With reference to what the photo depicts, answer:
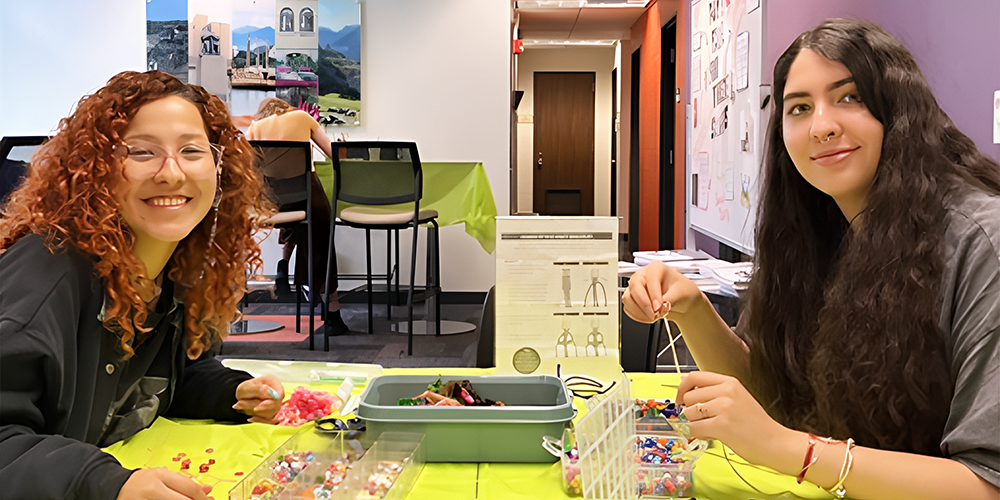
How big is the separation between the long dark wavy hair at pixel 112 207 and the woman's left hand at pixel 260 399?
104mm

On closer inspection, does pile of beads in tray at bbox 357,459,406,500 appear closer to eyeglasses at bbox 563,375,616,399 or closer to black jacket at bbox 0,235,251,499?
black jacket at bbox 0,235,251,499

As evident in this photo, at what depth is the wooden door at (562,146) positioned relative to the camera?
521 inches

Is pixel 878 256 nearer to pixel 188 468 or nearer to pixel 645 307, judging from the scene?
pixel 645 307

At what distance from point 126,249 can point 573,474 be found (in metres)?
0.66

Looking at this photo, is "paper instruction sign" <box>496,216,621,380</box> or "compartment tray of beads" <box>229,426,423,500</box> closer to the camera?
"compartment tray of beads" <box>229,426,423,500</box>

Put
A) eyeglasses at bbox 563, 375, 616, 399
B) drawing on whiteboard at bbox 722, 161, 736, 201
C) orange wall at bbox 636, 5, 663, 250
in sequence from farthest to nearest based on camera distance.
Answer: orange wall at bbox 636, 5, 663, 250, drawing on whiteboard at bbox 722, 161, 736, 201, eyeglasses at bbox 563, 375, 616, 399

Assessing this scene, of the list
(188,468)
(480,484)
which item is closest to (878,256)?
(480,484)

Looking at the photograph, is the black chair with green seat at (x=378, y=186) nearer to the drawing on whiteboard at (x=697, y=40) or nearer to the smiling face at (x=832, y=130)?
the drawing on whiteboard at (x=697, y=40)

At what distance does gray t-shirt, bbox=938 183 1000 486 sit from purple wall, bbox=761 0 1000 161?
0.59 m

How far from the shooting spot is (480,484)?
0.89 meters

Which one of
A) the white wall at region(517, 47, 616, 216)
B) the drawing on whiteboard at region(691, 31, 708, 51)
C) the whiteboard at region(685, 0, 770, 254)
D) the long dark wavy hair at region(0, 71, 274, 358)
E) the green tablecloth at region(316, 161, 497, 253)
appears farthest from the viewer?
the white wall at region(517, 47, 616, 216)

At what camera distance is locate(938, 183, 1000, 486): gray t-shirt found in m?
0.74

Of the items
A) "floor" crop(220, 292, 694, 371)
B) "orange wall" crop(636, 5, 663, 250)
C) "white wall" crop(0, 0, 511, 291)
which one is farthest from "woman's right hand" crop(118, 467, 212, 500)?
"orange wall" crop(636, 5, 663, 250)

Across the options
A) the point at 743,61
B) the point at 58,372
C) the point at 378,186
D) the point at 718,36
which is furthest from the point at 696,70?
the point at 58,372
